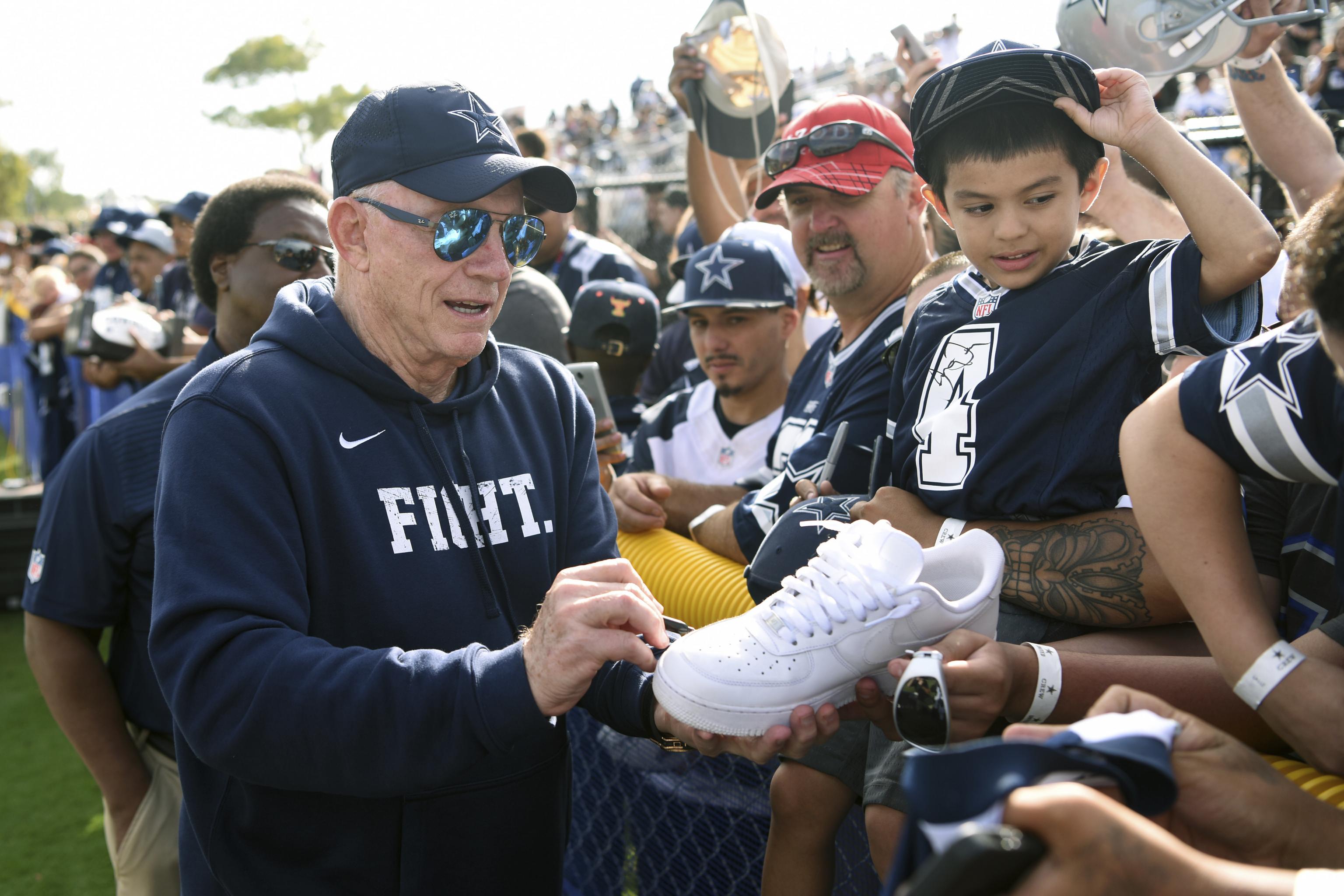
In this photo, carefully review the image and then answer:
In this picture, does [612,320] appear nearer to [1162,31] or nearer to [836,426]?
[836,426]

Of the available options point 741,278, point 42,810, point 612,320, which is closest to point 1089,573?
point 741,278

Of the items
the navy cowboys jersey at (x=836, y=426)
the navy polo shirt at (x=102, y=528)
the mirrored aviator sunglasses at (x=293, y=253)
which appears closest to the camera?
the navy polo shirt at (x=102, y=528)

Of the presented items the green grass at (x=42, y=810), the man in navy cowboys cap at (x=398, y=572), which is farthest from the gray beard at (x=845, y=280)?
the green grass at (x=42, y=810)

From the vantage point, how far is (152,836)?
260 centimetres

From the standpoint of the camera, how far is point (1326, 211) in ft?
3.92

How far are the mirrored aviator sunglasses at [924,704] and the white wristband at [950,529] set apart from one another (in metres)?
0.61

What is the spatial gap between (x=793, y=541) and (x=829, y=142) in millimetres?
1479

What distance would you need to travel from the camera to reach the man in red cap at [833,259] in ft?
9.11

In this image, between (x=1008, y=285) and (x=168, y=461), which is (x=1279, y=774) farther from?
(x=168, y=461)

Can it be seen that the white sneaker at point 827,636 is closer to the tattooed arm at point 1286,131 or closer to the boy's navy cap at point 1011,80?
the boy's navy cap at point 1011,80

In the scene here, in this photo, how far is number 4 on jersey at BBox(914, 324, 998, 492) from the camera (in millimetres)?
1980

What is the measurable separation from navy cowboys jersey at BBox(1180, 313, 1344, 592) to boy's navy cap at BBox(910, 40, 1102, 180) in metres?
0.80

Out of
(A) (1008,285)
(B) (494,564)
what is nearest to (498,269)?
(B) (494,564)

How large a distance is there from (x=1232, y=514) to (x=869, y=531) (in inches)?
20.6
